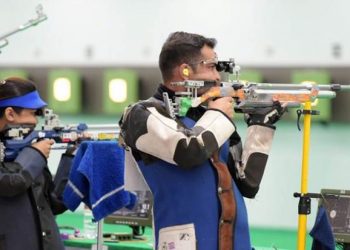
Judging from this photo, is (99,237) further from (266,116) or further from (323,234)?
(266,116)

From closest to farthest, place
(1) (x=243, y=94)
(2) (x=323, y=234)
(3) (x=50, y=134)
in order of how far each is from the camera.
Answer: (1) (x=243, y=94) → (2) (x=323, y=234) → (3) (x=50, y=134)

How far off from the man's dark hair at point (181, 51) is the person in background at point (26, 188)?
0.91m

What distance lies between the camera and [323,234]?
8.67ft

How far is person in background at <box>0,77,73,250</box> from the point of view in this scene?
9.57 ft

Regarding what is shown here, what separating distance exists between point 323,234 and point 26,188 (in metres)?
1.17

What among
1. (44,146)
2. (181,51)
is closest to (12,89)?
(44,146)

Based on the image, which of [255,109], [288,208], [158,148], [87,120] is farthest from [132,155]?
[87,120]

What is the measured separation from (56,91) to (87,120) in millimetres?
344

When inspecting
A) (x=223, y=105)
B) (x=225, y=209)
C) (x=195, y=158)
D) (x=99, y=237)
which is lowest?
(x=99, y=237)

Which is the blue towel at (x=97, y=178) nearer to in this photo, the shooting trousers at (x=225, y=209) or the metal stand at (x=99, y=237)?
the metal stand at (x=99, y=237)

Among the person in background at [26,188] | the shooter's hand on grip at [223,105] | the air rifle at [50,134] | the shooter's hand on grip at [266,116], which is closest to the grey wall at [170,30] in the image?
the air rifle at [50,134]

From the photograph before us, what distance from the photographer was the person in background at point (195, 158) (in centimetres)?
214

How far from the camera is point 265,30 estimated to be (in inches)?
204

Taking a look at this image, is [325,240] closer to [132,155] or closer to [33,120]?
[132,155]
